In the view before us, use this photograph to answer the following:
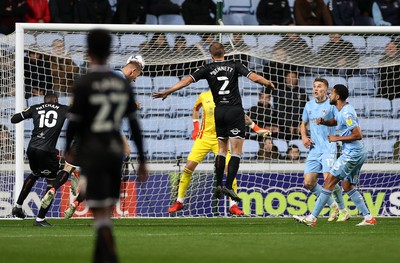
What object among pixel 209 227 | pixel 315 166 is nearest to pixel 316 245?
pixel 209 227

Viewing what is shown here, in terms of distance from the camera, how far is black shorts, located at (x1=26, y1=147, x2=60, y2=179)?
14.1 m

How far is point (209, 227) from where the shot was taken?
12.9 meters

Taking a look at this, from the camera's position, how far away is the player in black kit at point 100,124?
6516 millimetres

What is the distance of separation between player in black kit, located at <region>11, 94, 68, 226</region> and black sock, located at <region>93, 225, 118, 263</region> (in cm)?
763

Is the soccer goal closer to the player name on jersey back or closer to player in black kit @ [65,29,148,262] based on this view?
the player name on jersey back

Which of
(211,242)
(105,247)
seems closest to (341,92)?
(211,242)

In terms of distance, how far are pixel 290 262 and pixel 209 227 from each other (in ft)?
16.1

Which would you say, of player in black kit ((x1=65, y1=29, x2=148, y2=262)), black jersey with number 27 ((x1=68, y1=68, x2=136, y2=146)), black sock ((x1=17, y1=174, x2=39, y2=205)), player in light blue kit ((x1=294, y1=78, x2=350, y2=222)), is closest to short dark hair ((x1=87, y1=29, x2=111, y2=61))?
player in black kit ((x1=65, y1=29, x2=148, y2=262))

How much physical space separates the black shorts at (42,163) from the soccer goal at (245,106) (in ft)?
4.88

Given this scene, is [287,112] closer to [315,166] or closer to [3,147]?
[315,166]

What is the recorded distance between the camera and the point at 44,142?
1423cm

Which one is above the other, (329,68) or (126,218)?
(329,68)

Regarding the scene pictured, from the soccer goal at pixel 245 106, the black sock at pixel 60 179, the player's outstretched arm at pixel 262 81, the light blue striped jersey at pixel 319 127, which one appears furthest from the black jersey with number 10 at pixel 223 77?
the soccer goal at pixel 245 106

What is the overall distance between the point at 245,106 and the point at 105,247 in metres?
11.7
